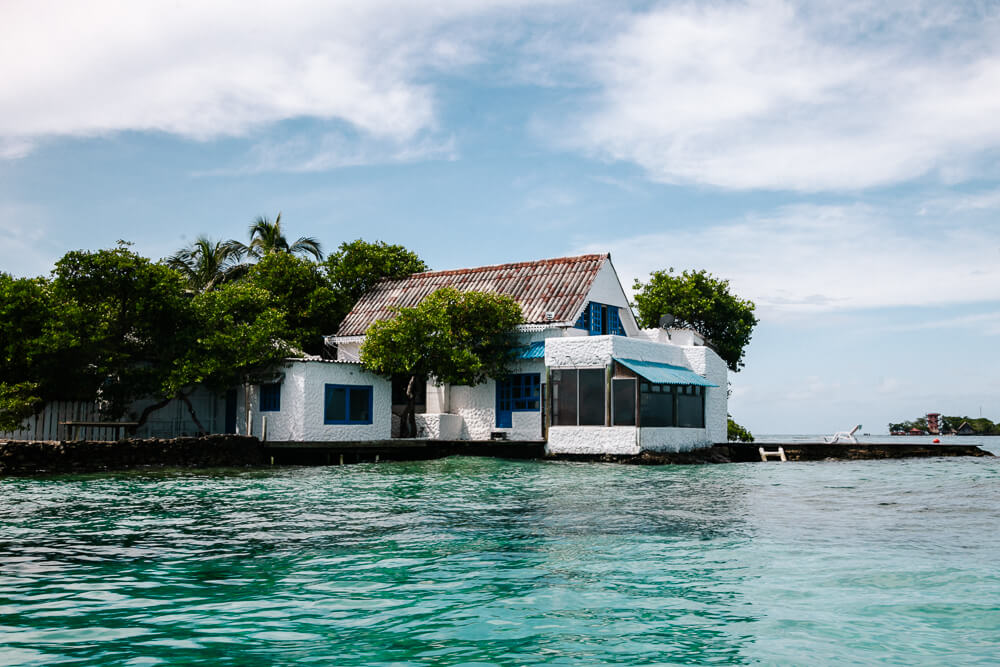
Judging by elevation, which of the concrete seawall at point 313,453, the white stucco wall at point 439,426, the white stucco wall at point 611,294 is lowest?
the concrete seawall at point 313,453

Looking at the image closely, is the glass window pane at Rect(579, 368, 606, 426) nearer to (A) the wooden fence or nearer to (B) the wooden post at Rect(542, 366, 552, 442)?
(B) the wooden post at Rect(542, 366, 552, 442)

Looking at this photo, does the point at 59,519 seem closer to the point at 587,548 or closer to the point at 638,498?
the point at 587,548

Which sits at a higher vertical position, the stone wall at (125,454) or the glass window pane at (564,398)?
the glass window pane at (564,398)

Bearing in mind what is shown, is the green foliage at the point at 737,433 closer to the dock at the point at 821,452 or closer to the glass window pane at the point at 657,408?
the dock at the point at 821,452

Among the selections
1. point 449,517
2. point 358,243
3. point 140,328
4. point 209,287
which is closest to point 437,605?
point 449,517

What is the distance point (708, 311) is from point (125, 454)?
3183 cm

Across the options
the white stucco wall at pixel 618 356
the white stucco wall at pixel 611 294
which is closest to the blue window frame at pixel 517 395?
the white stucco wall at pixel 618 356

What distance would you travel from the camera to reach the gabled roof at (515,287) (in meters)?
32.6

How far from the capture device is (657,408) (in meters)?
30.0

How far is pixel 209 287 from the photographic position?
43.3 metres

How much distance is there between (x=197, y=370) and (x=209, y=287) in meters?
15.9

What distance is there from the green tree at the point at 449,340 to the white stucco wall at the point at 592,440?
12.0ft

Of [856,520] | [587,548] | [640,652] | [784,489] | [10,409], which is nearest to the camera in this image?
[640,652]

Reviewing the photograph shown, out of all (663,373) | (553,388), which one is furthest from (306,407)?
(663,373)
